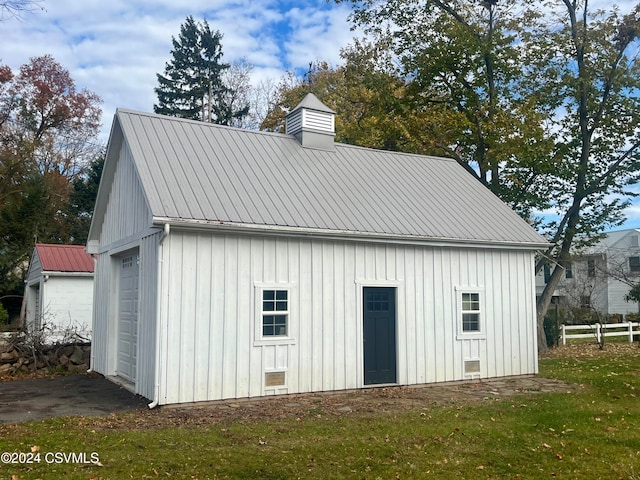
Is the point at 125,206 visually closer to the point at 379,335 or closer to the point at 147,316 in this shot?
the point at 147,316

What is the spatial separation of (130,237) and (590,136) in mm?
17376

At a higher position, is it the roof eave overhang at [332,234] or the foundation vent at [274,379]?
the roof eave overhang at [332,234]

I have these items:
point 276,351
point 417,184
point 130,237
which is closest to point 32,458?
point 276,351

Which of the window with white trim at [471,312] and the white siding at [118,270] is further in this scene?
the window with white trim at [471,312]

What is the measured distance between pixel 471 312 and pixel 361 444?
647cm

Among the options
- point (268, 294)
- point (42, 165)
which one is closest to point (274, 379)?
point (268, 294)

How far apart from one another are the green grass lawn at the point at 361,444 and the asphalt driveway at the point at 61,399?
0.80m

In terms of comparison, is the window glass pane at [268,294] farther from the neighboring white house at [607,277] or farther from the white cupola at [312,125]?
the neighboring white house at [607,277]

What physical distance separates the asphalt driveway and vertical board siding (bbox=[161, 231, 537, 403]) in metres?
1.14

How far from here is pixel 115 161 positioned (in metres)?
13.7

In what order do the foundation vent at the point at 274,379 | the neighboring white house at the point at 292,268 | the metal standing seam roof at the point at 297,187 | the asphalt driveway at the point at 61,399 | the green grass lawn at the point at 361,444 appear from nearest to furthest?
the green grass lawn at the point at 361,444 < the asphalt driveway at the point at 61,399 < the neighboring white house at the point at 292,268 < the foundation vent at the point at 274,379 < the metal standing seam roof at the point at 297,187

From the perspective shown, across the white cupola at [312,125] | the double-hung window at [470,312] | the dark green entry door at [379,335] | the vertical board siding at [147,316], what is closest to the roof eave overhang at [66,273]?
the white cupola at [312,125]

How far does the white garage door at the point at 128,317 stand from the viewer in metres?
12.2

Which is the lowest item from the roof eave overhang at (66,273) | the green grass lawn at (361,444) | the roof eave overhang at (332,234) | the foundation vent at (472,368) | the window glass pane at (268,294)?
the green grass lawn at (361,444)
